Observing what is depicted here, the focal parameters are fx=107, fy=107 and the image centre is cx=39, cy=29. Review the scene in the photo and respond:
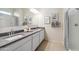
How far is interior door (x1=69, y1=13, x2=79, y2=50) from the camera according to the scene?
172cm

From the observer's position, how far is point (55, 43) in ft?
5.83

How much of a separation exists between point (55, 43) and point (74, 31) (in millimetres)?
367

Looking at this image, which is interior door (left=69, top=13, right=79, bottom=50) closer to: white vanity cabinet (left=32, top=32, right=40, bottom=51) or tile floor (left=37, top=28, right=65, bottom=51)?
tile floor (left=37, top=28, right=65, bottom=51)

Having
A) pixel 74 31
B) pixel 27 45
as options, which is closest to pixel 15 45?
pixel 27 45

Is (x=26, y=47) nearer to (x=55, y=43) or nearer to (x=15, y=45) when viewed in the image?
(x=15, y=45)

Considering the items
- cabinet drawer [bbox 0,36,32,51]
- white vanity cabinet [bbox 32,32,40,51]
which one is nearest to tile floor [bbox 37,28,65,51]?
white vanity cabinet [bbox 32,32,40,51]

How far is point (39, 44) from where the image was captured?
1.83 m

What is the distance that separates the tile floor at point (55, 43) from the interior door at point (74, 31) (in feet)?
0.50

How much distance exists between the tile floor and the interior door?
152mm
